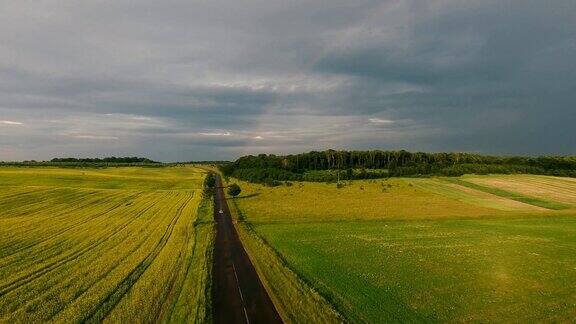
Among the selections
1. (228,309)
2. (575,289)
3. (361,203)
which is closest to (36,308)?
(228,309)

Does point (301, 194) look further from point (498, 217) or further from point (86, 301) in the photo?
point (86, 301)

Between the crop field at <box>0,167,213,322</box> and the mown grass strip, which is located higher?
the mown grass strip

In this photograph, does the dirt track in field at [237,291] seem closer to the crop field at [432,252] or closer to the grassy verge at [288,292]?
the grassy verge at [288,292]

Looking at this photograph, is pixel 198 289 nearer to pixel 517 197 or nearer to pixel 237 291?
pixel 237 291

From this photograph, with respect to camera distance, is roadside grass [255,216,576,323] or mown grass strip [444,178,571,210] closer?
roadside grass [255,216,576,323]

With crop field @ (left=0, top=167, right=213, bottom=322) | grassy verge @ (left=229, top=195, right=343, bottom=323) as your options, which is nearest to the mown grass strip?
grassy verge @ (left=229, top=195, right=343, bottom=323)

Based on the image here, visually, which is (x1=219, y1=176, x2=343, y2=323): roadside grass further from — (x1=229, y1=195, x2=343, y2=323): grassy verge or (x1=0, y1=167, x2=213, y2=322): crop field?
(x1=0, y1=167, x2=213, y2=322): crop field
